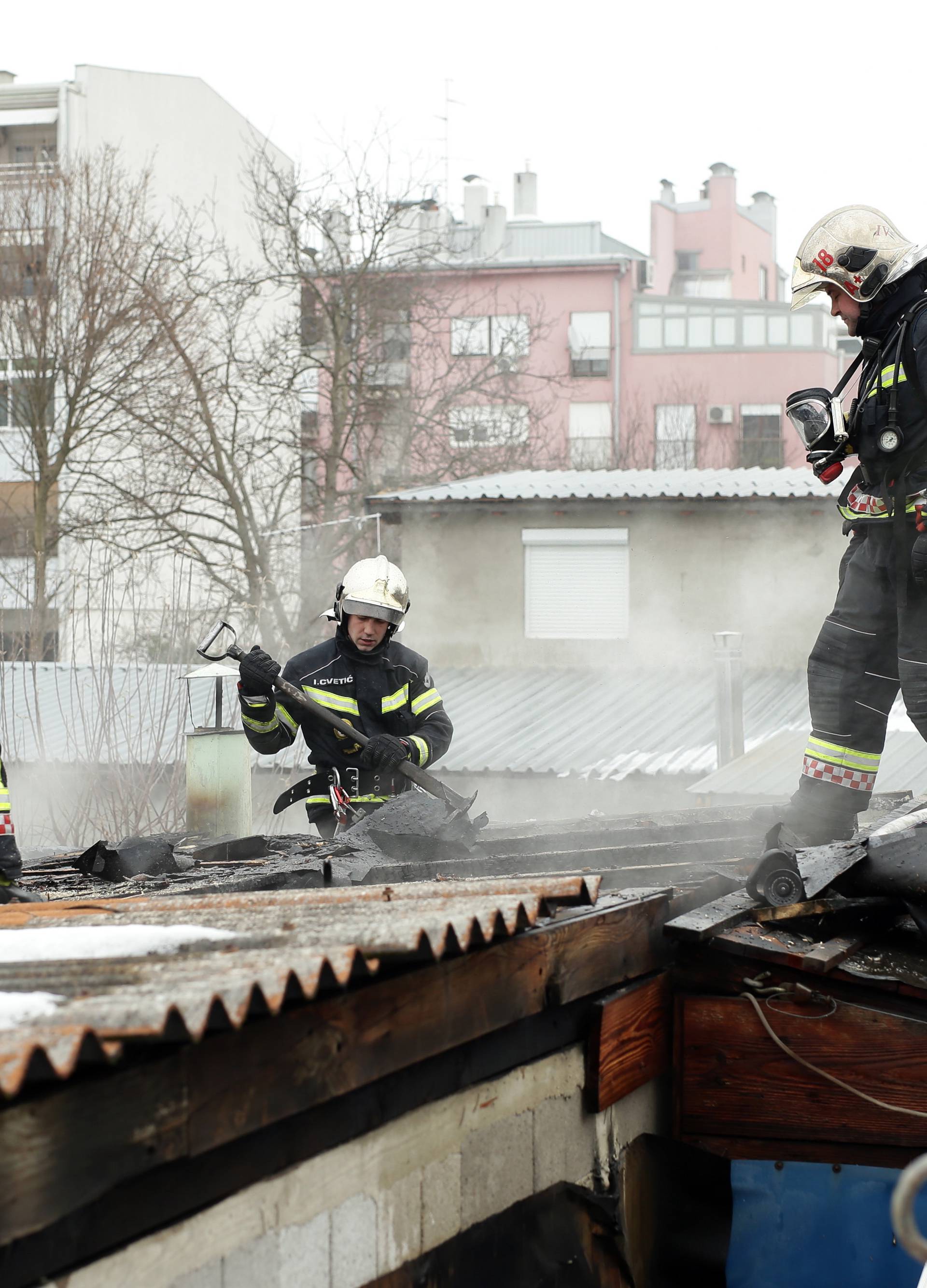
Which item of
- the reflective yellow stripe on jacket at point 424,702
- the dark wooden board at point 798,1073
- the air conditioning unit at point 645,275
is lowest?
the dark wooden board at point 798,1073

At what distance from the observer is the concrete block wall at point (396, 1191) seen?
2.22 metres

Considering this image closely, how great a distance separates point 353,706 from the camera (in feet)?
20.2

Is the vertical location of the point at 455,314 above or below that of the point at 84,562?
above

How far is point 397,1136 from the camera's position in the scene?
8.89ft

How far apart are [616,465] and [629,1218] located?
3334cm

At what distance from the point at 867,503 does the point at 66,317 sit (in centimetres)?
2134

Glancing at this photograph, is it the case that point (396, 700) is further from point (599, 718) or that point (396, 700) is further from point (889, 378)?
point (599, 718)

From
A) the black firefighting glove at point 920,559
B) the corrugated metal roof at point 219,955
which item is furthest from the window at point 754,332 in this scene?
the corrugated metal roof at point 219,955

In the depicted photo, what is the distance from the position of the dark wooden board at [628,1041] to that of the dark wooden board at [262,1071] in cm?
17

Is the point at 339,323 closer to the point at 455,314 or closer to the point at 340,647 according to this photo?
the point at 455,314

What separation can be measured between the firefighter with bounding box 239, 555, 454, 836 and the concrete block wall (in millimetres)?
2718

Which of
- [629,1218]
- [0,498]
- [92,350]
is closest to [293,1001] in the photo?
[629,1218]

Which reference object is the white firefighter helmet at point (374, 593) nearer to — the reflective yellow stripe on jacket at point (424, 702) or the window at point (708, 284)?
the reflective yellow stripe on jacket at point (424, 702)

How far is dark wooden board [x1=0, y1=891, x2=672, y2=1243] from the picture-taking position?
1.87m
